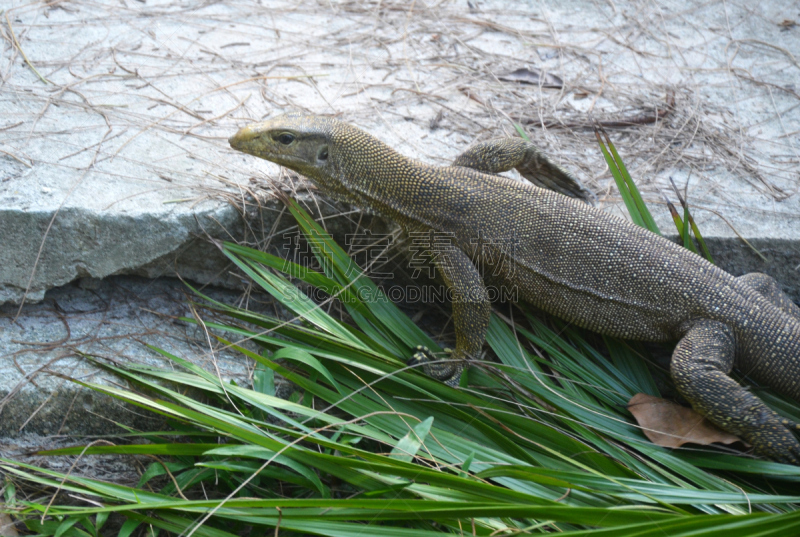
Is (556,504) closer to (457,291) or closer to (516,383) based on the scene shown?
→ (516,383)

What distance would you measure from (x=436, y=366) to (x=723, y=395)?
1.51 m

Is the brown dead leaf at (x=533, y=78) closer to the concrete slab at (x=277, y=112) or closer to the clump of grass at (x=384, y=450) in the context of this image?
the concrete slab at (x=277, y=112)

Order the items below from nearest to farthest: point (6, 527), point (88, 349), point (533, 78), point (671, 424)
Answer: point (6, 527) → point (671, 424) → point (88, 349) → point (533, 78)

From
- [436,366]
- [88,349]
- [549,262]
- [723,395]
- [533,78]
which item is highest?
[533,78]

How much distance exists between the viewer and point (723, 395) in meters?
2.93

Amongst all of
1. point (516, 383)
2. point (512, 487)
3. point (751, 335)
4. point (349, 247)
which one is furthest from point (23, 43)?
point (751, 335)

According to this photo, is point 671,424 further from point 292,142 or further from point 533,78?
point 533,78

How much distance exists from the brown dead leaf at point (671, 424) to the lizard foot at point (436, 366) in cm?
97

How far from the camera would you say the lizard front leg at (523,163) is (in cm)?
377

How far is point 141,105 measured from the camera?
14.1ft

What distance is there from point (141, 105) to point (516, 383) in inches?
134

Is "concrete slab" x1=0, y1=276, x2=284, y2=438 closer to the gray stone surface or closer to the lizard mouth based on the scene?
the gray stone surface

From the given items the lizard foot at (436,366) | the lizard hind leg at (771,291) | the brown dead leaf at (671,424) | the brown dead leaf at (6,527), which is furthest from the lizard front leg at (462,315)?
the brown dead leaf at (6,527)

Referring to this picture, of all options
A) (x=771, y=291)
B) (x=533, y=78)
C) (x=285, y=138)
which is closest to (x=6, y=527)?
(x=285, y=138)
